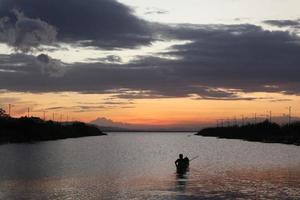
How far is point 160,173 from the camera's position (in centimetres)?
6988

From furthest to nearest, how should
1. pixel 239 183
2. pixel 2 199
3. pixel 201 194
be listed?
1. pixel 239 183
2. pixel 201 194
3. pixel 2 199

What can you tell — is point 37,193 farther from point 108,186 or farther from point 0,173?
point 0,173

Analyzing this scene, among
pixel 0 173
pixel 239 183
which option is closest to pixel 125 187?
pixel 239 183

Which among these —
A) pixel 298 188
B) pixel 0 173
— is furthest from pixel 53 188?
pixel 298 188

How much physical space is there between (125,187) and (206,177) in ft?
49.2

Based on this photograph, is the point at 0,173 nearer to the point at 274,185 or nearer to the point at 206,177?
the point at 206,177

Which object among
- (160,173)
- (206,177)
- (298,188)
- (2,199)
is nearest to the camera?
(2,199)

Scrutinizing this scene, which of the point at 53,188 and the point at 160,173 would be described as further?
the point at 160,173

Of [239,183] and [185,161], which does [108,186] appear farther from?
[185,161]

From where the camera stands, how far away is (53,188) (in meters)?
50.6

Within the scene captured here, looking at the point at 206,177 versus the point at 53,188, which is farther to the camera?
the point at 206,177

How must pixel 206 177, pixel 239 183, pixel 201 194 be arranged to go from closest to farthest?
1. pixel 201 194
2. pixel 239 183
3. pixel 206 177

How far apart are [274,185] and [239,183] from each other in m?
3.97

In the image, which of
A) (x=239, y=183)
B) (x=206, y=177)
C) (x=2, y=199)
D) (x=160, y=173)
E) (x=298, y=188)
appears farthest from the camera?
(x=160, y=173)
